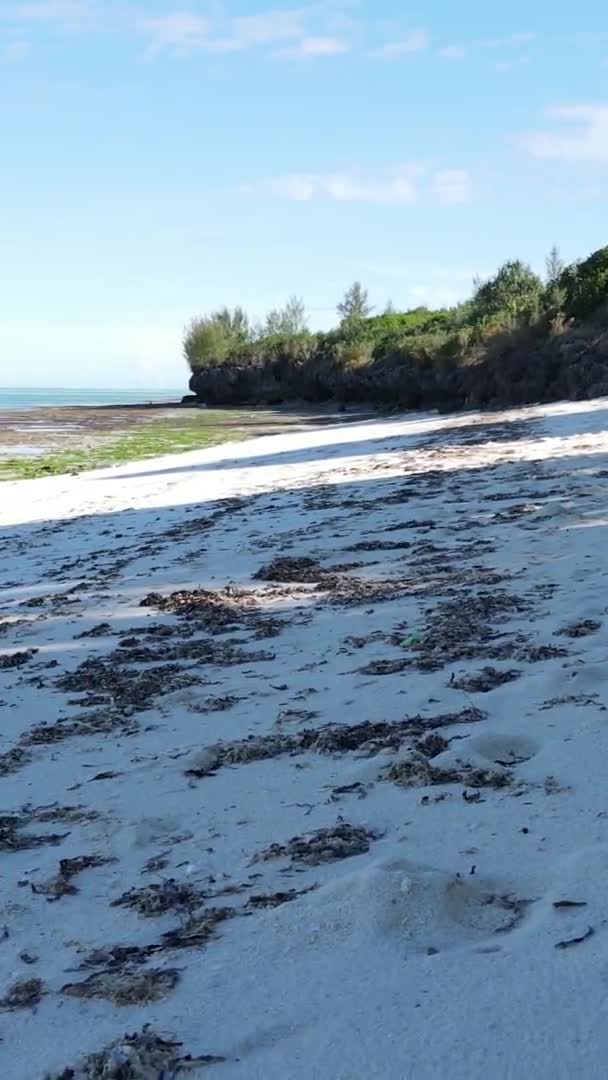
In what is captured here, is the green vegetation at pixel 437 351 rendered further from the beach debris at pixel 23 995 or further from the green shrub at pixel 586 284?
the beach debris at pixel 23 995

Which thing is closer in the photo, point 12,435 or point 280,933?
point 280,933

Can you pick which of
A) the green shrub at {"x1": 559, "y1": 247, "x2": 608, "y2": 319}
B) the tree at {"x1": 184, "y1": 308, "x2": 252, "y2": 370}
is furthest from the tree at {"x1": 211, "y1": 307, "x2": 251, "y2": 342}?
the green shrub at {"x1": 559, "y1": 247, "x2": 608, "y2": 319}

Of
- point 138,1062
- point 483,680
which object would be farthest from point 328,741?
point 138,1062

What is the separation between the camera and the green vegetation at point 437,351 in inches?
872

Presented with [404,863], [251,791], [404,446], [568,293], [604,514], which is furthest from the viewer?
[568,293]

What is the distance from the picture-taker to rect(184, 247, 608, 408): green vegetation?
872 inches

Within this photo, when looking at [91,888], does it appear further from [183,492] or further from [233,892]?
[183,492]

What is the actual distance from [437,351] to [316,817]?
26.7 metres

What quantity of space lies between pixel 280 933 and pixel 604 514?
5843mm

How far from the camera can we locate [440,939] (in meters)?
2.49

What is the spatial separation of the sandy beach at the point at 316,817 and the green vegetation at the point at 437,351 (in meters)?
15.0

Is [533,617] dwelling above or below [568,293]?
below

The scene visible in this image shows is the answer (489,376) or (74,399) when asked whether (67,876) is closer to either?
(489,376)

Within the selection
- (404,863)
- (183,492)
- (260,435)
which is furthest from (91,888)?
(260,435)
